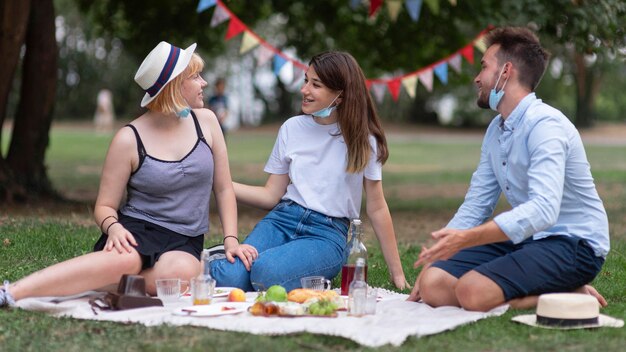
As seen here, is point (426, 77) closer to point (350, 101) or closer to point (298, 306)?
point (350, 101)

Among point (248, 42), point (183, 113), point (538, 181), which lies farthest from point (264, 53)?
point (538, 181)

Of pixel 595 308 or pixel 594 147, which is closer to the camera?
pixel 595 308

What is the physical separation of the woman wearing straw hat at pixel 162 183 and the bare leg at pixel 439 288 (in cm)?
96

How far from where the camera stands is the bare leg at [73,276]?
15.8ft

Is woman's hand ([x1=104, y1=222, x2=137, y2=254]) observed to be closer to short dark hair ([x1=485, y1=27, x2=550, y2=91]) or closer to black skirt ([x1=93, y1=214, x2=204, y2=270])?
black skirt ([x1=93, y1=214, x2=204, y2=270])

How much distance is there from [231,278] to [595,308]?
6.42 ft

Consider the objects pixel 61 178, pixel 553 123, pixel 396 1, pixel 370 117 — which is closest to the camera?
pixel 396 1

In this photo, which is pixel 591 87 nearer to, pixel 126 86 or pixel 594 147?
pixel 594 147

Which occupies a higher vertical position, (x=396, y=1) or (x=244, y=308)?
(x=396, y=1)

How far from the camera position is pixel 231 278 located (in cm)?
541

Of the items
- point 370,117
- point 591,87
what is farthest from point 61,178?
point 591,87

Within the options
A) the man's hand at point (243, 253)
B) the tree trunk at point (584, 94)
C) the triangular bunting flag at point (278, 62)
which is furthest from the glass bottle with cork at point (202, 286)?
the tree trunk at point (584, 94)

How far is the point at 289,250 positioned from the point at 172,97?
104 centimetres

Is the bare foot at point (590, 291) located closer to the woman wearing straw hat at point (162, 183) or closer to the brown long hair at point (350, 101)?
the brown long hair at point (350, 101)
